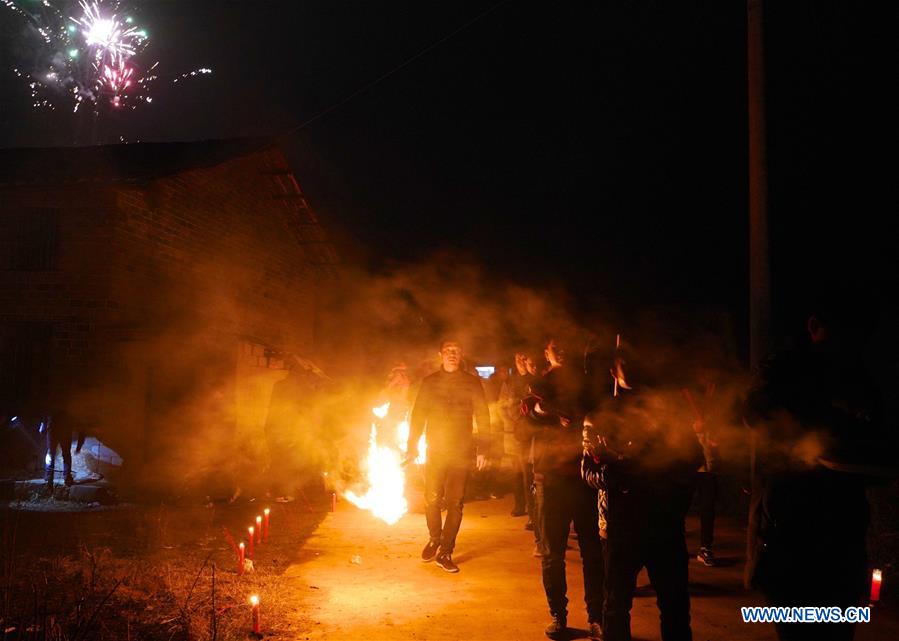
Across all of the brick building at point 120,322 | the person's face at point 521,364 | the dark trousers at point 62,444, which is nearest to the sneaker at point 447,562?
the person's face at point 521,364

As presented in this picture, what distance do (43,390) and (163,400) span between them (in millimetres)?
2582

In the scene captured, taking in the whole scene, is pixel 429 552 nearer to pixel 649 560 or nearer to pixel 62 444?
pixel 649 560

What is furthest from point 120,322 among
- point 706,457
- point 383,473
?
point 706,457

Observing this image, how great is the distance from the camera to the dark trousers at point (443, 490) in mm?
6555

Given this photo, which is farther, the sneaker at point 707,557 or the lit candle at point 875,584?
the sneaker at point 707,557

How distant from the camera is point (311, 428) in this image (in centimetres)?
1175

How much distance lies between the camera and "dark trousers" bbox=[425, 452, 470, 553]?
6.55 m

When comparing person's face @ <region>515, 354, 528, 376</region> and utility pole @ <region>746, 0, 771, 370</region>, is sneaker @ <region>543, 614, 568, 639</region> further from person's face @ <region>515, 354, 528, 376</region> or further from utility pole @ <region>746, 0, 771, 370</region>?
person's face @ <region>515, 354, 528, 376</region>

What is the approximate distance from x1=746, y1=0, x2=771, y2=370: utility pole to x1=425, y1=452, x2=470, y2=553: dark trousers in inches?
138

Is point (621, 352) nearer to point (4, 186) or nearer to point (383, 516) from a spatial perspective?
point (383, 516)

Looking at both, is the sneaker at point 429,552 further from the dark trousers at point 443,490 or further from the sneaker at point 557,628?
the sneaker at point 557,628

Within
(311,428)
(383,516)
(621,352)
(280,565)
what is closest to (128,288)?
(311,428)

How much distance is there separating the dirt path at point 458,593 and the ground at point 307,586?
0.05ft

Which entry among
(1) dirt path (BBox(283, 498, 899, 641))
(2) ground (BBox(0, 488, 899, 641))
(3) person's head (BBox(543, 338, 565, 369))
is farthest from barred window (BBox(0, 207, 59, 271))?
(3) person's head (BBox(543, 338, 565, 369))
